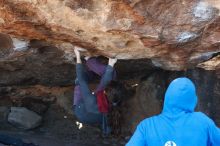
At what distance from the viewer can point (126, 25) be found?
398cm

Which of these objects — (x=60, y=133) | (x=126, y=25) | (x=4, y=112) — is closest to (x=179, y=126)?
(x=126, y=25)

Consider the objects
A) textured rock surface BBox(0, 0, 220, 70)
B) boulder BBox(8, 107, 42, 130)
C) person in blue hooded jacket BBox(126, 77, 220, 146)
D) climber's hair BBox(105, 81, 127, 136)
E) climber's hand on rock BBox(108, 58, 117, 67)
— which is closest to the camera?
person in blue hooded jacket BBox(126, 77, 220, 146)

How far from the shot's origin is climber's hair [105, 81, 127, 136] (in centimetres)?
553

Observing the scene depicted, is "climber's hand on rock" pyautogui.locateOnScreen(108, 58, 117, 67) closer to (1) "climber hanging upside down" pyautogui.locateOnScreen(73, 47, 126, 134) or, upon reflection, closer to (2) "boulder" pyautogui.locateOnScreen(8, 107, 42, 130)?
(1) "climber hanging upside down" pyautogui.locateOnScreen(73, 47, 126, 134)

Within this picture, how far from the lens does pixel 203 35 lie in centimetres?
408

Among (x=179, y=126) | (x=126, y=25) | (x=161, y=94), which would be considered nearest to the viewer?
(x=179, y=126)

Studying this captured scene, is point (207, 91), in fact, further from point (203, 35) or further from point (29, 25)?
point (29, 25)

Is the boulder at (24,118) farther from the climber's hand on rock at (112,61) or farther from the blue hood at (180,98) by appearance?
the blue hood at (180,98)

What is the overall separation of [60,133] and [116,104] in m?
0.81

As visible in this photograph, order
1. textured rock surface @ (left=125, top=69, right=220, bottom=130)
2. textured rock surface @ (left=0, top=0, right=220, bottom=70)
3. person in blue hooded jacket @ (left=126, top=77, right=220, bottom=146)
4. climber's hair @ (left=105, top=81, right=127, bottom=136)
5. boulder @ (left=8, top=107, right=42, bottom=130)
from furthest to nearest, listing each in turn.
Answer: boulder @ (left=8, top=107, right=42, bottom=130)
climber's hair @ (left=105, top=81, right=127, bottom=136)
textured rock surface @ (left=125, top=69, right=220, bottom=130)
textured rock surface @ (left=0, top=0, right=220, bottom=70)
person in blue hooded jacket @ (left=126, top=77, right=220, bottom=146)

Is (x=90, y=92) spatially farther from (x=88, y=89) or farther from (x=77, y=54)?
(x=77, y=54)

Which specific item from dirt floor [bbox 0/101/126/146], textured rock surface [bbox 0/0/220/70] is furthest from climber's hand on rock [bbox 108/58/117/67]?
dirt floor [bbox 0/101/126/146]

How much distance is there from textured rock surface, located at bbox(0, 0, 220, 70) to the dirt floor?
61.6 inches

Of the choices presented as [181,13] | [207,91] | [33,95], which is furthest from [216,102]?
[33,95]
